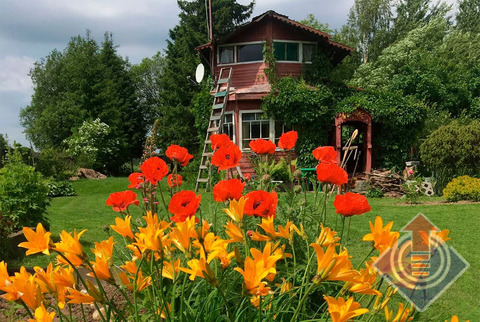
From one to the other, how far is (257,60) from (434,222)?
35.6ft

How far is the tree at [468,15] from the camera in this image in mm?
30266

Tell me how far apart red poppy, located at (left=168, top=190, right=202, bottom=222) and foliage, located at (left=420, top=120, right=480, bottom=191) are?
1260 centimetres

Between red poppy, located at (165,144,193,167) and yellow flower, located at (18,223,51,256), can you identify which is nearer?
yellow flower, located at (18,223,51,256)

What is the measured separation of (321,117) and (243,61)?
12.3 ft

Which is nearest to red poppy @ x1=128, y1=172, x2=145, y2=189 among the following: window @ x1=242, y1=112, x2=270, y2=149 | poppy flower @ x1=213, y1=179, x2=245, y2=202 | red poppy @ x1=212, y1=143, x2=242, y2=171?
red poppy @ x1=212, y1=143, x2=242, y2=171

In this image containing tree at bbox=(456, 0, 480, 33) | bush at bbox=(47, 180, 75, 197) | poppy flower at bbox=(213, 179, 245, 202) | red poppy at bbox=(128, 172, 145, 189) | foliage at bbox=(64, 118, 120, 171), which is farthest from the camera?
tree at bbox=(456, 0, 480, 33)

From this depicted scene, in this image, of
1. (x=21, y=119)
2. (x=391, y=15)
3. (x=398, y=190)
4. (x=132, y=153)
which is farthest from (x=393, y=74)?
(x=21, y=119)

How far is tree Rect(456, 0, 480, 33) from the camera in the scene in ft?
99.3

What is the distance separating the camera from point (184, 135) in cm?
2666

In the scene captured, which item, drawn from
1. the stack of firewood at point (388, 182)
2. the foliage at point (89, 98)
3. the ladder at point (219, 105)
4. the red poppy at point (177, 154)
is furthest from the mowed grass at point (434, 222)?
the foliage at point (89, 98)

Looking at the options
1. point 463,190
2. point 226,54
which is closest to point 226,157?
point 463,190

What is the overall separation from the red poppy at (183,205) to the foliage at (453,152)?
12600mm

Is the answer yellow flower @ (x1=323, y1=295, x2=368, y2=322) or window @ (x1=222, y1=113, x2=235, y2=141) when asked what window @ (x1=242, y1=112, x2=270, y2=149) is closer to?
window @ (x1=222, y1=113, x2=235, y2=141)

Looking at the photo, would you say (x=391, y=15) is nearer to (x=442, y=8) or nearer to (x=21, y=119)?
(x=442, y=8)
